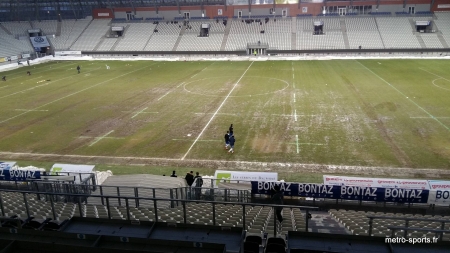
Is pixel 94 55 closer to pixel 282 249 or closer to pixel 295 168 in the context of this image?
pixel 295 168

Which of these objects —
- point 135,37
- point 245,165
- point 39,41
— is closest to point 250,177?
point 245,165

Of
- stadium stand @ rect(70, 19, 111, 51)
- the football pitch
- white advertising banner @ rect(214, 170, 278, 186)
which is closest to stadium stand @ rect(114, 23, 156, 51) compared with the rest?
stadium stand @ rect(70, 19, 111, 51)

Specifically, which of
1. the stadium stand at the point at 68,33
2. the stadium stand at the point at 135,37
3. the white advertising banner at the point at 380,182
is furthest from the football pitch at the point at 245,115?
the stadium stand at the point at 68,33

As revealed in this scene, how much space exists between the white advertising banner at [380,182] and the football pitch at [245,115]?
4.26m

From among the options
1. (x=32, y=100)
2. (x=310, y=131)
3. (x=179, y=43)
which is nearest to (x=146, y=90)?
(x=32, y=100)

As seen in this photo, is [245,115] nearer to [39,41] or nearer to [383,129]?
[383,129]

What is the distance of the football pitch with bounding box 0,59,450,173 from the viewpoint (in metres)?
21.5

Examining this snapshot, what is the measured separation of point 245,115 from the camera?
2866 centimetres

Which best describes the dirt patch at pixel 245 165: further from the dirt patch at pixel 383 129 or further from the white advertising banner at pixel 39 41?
the white advertising banner at pixel 39 41

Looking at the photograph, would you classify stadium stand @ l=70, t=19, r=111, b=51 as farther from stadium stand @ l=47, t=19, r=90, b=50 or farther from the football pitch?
the football pitch

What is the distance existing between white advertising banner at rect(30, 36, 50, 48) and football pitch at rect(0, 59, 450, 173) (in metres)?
33.6

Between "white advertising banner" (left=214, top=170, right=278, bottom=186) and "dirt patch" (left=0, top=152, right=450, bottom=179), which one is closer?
"white advertising banner" (left=214, top=170, right=278, bottom=186)

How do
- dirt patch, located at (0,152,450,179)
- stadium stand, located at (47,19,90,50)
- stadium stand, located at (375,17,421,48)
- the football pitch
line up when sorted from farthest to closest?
stadium stand, located at (47,19,90,50), stadium stand, located at (375,17,421,48), the football pitch, dirt patch, located at (0,152,450,179)

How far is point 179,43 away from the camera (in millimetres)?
76375
